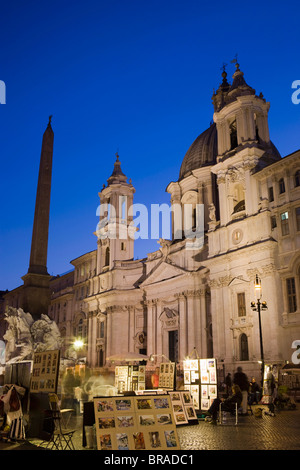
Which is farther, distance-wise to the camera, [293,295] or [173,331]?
[173,331]

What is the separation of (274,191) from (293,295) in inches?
298

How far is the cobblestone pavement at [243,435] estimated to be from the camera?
10.3m

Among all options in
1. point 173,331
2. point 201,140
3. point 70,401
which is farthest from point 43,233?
point 201,140

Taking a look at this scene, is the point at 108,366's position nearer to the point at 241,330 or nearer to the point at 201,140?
the point at 241,330

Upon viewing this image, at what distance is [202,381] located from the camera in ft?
57.1

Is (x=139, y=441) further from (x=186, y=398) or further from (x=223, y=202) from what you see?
(x=223, y=202)

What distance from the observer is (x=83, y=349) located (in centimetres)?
5444

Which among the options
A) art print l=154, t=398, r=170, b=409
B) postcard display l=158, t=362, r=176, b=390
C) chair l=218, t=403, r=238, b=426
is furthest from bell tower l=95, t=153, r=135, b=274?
art print l=154, t=398, r=170, b=409

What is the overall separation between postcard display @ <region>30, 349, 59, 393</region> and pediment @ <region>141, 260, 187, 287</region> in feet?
→ 94.4

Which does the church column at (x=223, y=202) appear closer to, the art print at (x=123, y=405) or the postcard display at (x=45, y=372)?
the postcard display at (x=45, y=372)

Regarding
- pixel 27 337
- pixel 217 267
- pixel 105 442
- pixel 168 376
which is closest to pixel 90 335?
pixel 217 267

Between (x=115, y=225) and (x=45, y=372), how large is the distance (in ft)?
135

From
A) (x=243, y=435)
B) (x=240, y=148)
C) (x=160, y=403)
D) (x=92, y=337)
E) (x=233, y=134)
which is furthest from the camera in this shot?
(x=92, y=337)

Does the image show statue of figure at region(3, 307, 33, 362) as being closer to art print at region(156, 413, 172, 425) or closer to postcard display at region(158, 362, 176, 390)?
postcard display at region(158, 362, 176, 390)
